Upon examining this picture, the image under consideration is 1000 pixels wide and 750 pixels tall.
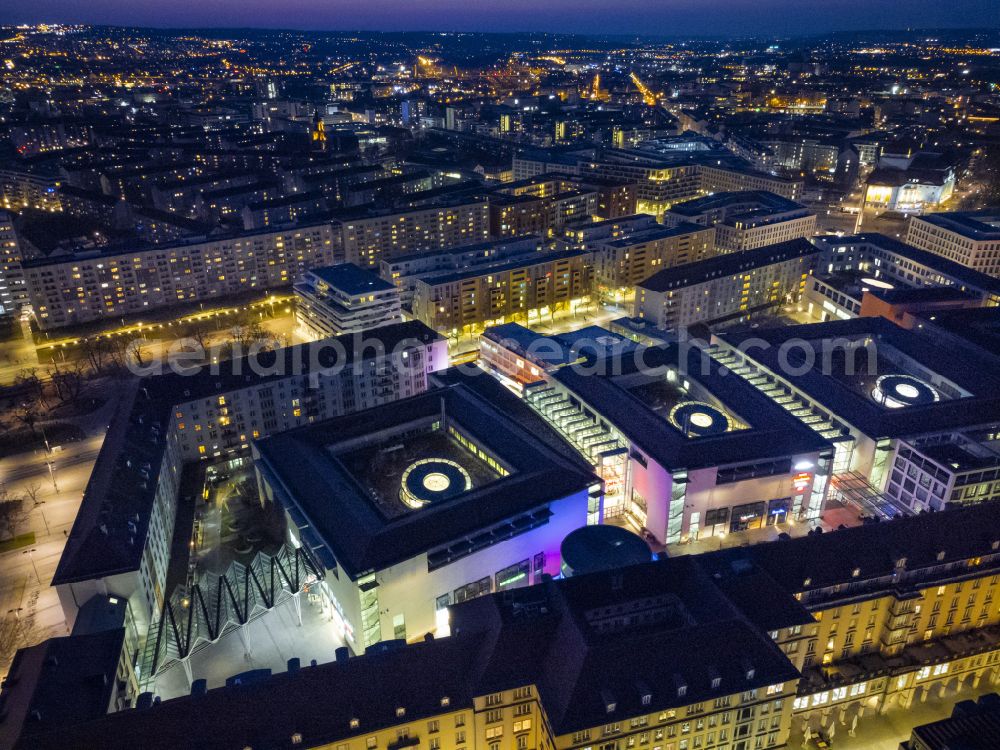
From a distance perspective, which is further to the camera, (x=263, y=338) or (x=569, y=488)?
(x=263, y=338)

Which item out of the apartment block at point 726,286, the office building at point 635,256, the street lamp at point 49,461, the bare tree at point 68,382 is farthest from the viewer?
the office building at point 635,256

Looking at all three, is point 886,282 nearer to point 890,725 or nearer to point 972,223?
point 972,223

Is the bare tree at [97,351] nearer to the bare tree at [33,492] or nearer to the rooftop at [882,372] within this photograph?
the bare tree at [33,492]

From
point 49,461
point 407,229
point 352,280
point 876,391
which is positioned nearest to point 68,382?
point 49,461

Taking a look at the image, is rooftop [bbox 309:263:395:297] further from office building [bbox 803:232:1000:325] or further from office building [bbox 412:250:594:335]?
office building [bbox 803:232:1000:325]

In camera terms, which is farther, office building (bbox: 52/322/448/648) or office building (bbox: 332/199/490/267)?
office building (bbox: 332/199/490/267)

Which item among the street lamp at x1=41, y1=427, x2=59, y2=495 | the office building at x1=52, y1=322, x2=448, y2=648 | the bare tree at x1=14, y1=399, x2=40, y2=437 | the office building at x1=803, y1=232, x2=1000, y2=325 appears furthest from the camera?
the office building at x1=803, y1=232, x2=1000, y2=325

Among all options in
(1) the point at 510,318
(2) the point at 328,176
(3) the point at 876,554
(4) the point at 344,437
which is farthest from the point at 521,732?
(2) the point at 328,176

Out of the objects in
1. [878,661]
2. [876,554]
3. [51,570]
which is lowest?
[51,570]

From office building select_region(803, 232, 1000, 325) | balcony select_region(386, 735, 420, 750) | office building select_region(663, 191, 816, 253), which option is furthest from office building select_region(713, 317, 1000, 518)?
balcony select_region(386, 735, 420, 750)

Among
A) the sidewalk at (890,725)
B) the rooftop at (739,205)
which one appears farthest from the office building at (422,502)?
the rooftop at (739,205)

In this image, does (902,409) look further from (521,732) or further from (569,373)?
(521,732)
